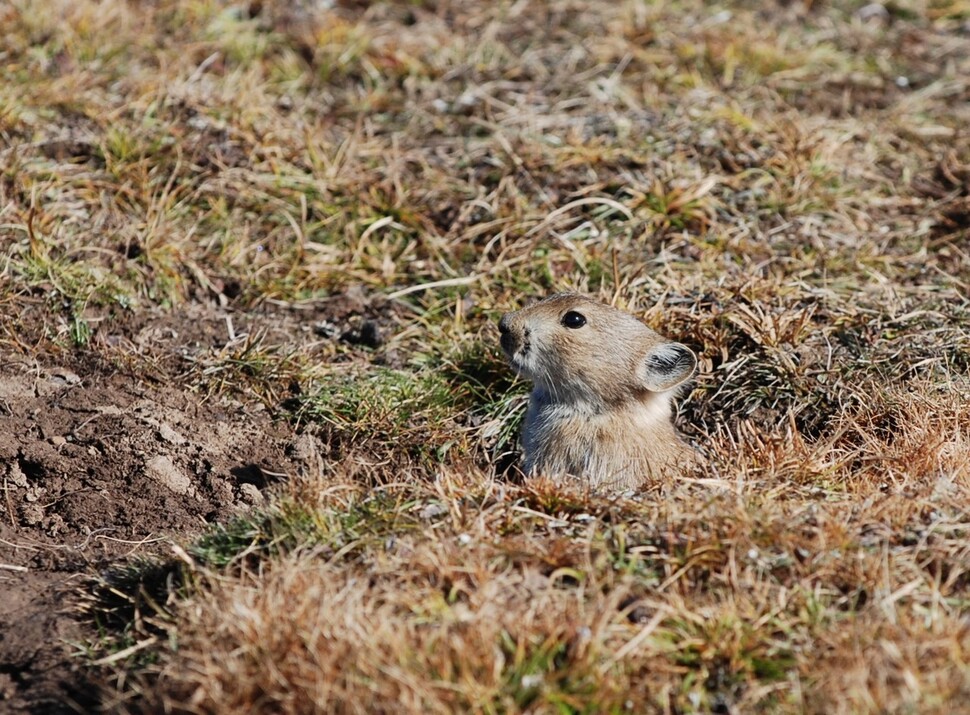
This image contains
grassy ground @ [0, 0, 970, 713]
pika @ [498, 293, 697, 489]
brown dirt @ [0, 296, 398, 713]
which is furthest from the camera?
pika @ [498, 293, 697, 489]

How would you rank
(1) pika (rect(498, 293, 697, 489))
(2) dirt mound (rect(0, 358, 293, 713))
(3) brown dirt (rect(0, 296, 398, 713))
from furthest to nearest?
(1) pika (rect(498, 293, 697, 489)) → (2) dirt mound (rect(0, 358, 293, 713)) → (3) brown dirt (rect(0, 296, 398, 713))

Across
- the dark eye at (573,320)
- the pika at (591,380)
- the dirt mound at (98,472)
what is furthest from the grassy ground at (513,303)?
the dark eye at (573,320)

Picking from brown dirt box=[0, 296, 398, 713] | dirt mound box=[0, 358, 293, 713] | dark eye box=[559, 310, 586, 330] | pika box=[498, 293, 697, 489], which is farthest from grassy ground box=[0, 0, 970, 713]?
dark eye box=[559, 310, 586, 330]

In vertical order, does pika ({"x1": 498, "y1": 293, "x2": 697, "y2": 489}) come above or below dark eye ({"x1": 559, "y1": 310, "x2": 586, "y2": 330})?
below

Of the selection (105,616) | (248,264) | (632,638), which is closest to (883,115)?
(248,264)

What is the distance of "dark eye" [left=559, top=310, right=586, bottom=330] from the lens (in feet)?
21.9

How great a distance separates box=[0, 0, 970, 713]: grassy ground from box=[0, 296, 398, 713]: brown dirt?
0.35ft

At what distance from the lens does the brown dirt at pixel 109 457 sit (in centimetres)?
532

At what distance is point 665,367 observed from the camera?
6.68m

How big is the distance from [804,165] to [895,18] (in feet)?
11.9

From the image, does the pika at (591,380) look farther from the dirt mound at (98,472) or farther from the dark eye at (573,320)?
the dirt mound at (98,472)

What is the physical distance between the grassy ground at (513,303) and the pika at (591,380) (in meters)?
0.44

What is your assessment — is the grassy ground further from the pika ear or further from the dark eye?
the dark eye

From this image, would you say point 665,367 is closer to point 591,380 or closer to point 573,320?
point 591,380
